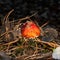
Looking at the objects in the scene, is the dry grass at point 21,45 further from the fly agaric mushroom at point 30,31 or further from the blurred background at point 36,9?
the blurred background at point 36,9

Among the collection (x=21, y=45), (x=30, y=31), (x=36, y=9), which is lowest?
(x=21, y=45)

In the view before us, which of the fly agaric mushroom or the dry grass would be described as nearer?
the dry grass

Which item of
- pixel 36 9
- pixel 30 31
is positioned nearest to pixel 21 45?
pixel 30 31

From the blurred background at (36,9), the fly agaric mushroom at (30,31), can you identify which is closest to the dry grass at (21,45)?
the fly agaric mushroom at (30,31)

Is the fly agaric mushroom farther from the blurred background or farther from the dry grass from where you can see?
the blurred background

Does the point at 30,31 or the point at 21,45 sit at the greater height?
the point at 30,31

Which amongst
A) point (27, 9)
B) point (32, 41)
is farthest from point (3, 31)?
point (27, 9)

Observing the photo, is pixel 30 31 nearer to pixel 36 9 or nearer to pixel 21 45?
pixel 21 45

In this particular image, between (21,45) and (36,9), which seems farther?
(36,9)

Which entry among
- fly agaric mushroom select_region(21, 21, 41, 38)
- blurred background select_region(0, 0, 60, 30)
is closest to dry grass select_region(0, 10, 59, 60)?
fly agaric mushroom select_region(21, 21, 41, 38)

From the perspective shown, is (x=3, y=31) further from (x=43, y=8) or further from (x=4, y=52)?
(x=43, y=8)

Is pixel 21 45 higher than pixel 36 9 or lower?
lower
